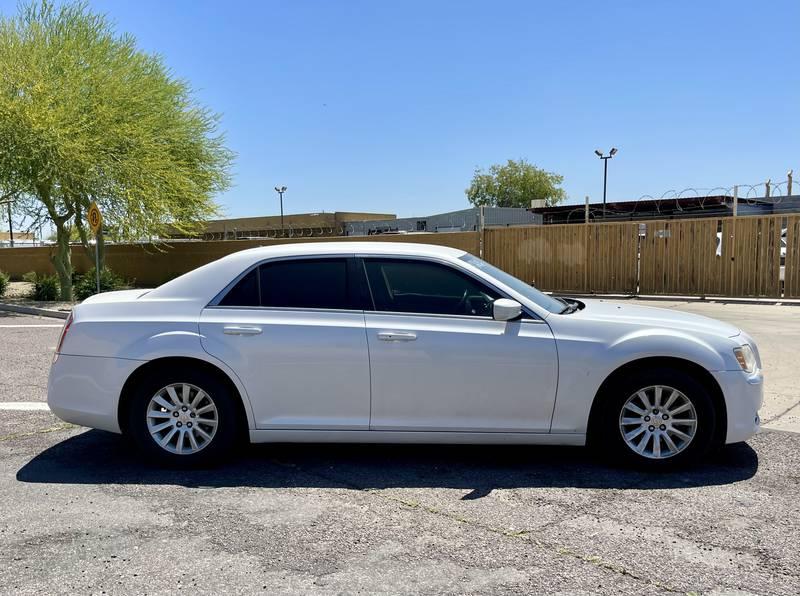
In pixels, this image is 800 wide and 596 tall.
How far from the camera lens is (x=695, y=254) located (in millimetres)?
16859

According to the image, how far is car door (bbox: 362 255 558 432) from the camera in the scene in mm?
4594

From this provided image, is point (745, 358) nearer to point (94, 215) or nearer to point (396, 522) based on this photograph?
point (396, 522)

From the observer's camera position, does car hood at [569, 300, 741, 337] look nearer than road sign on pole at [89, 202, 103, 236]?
Yes

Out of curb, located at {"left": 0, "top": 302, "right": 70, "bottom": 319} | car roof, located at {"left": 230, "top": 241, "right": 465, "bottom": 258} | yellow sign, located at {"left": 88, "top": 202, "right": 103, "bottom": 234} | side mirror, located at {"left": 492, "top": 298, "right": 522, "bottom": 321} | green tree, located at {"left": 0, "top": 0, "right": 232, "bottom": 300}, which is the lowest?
curb, located at {"left": 0, "top": 302, "right": 70, "bottom": 319}

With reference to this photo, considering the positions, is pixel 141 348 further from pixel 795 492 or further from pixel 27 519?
pixel 795 492

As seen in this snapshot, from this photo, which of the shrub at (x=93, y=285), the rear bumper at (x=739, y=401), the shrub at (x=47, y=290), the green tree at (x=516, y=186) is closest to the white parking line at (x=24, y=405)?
the rear bumper at (x=739, y=401)

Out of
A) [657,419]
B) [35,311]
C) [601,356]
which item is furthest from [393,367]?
[35,311]

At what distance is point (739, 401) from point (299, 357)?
3.08 meters

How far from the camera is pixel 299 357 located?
4.67 metres

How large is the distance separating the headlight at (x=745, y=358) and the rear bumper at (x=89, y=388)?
4245mm

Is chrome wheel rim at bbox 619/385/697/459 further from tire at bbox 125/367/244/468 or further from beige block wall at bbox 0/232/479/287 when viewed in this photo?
beige block wall at bbox 0/232/479/287

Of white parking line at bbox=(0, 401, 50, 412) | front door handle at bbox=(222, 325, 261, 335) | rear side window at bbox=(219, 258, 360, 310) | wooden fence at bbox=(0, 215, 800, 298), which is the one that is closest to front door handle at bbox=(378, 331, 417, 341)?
rear side window at bbox=(219, 258, 360, 310)

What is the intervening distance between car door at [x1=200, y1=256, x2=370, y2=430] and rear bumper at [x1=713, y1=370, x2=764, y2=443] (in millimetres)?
2498

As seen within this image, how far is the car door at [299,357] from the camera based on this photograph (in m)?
4.66
